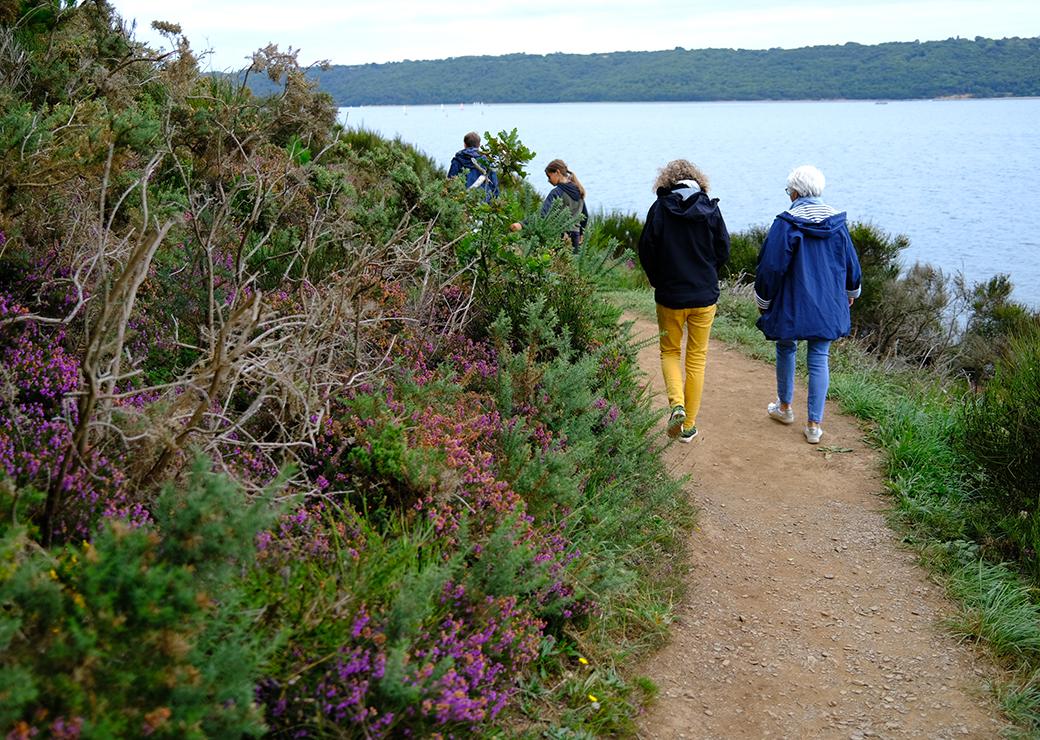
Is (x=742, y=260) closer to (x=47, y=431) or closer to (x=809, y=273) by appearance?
(x=809, y=273)

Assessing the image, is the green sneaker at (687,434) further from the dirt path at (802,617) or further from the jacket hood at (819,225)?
the jacket hood at (819,225)

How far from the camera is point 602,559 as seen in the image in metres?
4.32

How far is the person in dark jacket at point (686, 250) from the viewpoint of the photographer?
6.20 meters

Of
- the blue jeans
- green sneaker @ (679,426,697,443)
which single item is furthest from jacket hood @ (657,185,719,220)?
green sneaker @ (679,426,697,443)

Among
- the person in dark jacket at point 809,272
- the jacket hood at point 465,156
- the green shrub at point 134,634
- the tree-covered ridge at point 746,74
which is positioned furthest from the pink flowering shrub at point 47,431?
the tree-covered ridge at point 746,74

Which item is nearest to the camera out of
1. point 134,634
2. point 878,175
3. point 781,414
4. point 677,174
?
point 134,634

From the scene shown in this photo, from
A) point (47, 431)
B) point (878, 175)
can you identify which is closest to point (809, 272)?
point (47, 431)

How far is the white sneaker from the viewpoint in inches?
281

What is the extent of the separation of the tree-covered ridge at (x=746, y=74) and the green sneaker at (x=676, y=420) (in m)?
70.9

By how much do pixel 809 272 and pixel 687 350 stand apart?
1.00m

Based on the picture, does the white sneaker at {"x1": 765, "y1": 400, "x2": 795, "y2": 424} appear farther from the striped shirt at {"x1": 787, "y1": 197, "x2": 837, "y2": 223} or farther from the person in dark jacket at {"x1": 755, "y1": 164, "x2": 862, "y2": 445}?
the striped shirt at {"x1": 787, "y1": 197, "x2": 837, "y2": 223}

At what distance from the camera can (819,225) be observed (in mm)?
6281

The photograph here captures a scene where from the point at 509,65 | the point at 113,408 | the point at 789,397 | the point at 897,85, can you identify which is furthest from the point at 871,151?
the point at 113,408

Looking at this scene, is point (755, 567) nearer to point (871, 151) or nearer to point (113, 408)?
point (113, 408)
